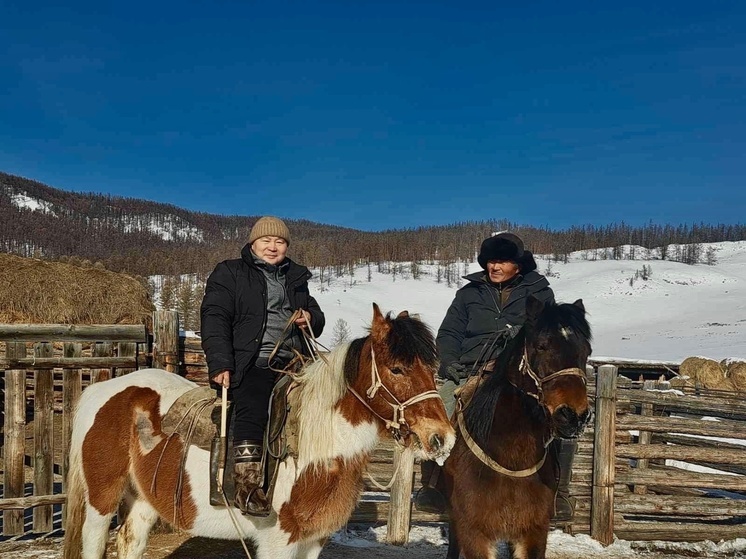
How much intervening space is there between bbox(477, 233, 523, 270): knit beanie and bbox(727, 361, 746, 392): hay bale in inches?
745

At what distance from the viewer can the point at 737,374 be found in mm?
19672

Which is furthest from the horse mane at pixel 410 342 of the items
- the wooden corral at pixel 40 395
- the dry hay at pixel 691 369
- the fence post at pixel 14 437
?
the dry hay at pixel 691 369

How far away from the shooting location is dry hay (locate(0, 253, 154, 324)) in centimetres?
1079

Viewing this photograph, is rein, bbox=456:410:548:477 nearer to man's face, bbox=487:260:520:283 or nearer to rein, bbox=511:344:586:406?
rein, bbox=511:344:586:406

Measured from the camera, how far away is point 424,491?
15.5 ft

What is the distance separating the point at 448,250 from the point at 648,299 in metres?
48.2

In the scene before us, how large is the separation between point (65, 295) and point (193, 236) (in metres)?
139

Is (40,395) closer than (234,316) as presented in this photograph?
No

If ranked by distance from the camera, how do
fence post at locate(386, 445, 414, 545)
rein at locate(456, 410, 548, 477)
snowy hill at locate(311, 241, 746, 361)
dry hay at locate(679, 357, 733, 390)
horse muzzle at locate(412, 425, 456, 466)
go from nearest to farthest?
horse muzzle at locate(412, 425, 456, 466) → rein at locate(456, 410, 548, 477) → fence post at locate(386, 445, 414, 545) → dry hay at locate(679, 357, 733, 390) → snowy hill at locate(311, 241, 746, 361)

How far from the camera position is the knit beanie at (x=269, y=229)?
375cm

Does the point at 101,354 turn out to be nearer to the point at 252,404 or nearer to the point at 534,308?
the point at 252,404

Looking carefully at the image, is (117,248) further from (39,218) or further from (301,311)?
(301,311)

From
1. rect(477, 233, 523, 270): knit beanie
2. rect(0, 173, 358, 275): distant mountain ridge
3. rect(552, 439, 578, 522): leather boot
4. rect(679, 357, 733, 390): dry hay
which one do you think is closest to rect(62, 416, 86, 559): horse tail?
rect(477, 233, 523, 270): knit beanie

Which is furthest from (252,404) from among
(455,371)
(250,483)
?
(455,371)
